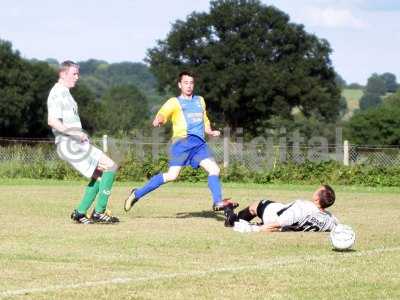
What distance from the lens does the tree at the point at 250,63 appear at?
72.0 metres

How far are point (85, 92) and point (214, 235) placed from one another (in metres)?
85.8

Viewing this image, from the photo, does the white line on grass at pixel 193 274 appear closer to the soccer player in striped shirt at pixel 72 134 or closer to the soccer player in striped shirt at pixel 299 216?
the soccer player in striped shirt at pixel 299 216

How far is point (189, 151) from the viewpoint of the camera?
45.7 feet

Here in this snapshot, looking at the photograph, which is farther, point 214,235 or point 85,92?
point 85,92

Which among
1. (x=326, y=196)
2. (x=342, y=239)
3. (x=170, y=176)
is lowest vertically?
(x=342, y=239)

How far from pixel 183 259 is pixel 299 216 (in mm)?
2905

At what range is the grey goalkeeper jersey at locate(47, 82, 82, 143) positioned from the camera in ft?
42.6

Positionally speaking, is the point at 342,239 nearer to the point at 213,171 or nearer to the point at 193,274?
the point at 193,274

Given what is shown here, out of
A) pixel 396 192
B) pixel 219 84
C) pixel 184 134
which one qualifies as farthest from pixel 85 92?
pixel 184 134

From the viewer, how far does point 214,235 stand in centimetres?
1211

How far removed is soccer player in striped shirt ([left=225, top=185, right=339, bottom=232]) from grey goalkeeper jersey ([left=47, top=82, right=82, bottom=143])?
8.63ft

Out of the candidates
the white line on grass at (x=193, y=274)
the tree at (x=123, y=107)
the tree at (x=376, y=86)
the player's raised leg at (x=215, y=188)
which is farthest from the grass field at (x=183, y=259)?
the tree at (x=376, y=86)

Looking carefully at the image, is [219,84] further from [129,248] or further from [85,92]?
[129,248]

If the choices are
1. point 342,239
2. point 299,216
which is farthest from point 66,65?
point 342,239
